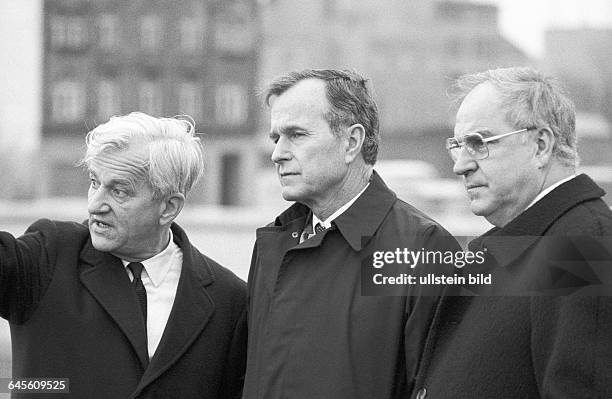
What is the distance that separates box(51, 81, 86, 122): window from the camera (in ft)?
157

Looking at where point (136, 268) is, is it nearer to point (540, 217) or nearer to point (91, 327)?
point (91, 327)

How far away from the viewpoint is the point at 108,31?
160ft

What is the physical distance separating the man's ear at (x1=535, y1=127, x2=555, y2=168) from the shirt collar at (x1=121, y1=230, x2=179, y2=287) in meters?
1.19

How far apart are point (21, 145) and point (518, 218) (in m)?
43.1

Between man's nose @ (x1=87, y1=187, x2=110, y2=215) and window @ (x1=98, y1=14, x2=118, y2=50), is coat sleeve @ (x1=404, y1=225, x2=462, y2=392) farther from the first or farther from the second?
window @ (x1=98, y1=14, x2=118, y2=50)

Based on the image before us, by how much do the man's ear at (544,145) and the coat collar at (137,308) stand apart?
1.12m

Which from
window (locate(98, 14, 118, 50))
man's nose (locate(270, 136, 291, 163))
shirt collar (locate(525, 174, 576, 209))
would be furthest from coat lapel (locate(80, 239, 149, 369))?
window (locate(98, 14, 118, 50))

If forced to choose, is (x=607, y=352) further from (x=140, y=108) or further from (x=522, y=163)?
(x=140, y=108)

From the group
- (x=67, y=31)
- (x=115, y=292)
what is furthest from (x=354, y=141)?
(x=67, y=31)

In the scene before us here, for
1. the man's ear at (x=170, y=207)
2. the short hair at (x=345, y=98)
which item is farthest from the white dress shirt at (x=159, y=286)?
the short hair at (x=345, y=98)

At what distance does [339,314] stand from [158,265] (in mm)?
612

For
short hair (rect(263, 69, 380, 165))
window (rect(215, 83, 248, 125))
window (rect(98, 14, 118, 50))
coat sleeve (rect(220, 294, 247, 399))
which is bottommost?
coat sleeve (rect(220, 294, 247, 399))

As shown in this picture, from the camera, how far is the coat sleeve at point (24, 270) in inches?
122

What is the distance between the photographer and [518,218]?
284 cm
